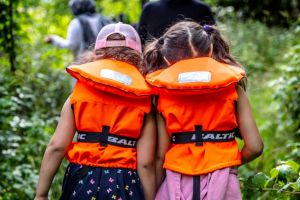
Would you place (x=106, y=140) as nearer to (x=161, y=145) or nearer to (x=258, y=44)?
(x=161, y=145)

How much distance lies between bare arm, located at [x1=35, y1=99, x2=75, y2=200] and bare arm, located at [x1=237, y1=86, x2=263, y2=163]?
2.96 ft

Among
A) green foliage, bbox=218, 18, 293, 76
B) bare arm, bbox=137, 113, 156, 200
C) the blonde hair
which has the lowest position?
green foliage, bbox=218, 18, 293, 76

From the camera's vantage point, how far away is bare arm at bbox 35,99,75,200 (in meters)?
2.93

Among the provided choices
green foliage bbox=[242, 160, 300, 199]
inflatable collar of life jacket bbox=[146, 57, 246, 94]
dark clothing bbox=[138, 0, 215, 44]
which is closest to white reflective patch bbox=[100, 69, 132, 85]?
inflatable collar of life jacket bbox=[146, 57, 246, 94]

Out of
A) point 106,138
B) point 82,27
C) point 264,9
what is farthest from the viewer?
point 264,9

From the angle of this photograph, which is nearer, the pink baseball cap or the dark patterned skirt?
the dark patterned skirt

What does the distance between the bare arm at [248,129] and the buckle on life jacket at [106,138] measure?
59 centimetres

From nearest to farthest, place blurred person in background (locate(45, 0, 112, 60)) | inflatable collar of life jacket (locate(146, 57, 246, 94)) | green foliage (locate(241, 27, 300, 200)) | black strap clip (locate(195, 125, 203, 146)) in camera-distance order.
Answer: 1. inflatable collar of life jacket (locate(146, 57, 246, 94))
2. black strap clip (locate(195, 125, 203, 146))
3. green foliage (locate(241, 27, 300, 200))
4. blurred person in background (locate(45, 0, 112, 60))

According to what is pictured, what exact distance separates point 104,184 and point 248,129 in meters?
0.82

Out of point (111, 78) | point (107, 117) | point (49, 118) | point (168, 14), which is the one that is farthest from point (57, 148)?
point (49, 118)

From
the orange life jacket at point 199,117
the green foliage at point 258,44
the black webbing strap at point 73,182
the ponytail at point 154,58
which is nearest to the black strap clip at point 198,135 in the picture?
the orange life jacket at point 199,117

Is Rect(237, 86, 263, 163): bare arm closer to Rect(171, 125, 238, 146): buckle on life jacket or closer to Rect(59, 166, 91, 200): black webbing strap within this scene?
Rect(171, 125, 238, 146): buckle on life jacket

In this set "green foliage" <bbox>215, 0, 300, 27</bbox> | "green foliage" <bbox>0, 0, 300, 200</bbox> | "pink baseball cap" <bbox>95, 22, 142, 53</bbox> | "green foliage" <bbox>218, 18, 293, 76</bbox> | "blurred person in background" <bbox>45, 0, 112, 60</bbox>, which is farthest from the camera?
"green foliage" <bbox>215, 0, 300, 27</bbox>

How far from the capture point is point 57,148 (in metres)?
2.93
